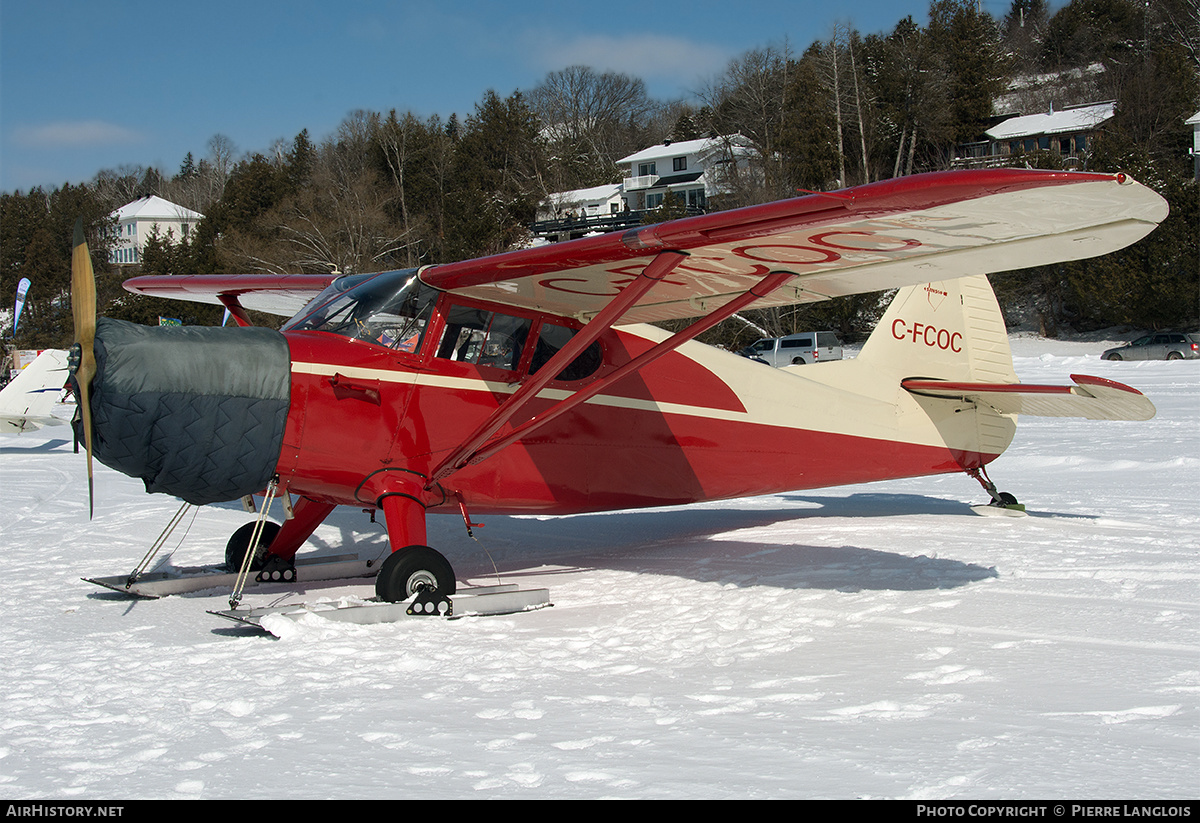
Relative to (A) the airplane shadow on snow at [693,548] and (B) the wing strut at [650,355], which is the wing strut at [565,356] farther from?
(A) the airplane shadow on snow at [693,548]

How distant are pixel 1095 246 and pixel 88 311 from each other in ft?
17.1

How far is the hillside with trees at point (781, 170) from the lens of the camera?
4206cm

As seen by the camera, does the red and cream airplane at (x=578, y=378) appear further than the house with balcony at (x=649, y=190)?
No

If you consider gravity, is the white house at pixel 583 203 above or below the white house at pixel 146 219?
below

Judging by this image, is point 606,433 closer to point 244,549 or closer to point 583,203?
point 244,549

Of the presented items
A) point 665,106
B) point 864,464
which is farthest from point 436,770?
point 665,106

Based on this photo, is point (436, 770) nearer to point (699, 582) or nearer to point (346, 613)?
point (346, 613)

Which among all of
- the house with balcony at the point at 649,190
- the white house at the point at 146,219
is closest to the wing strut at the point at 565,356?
the house with balcony at the point at 649,190

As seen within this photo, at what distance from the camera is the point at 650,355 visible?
18.4 ft

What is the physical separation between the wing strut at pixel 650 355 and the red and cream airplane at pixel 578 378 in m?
0.02

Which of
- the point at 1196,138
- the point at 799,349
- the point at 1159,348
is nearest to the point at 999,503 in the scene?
the point at 799,349

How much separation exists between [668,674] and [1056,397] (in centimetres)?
507

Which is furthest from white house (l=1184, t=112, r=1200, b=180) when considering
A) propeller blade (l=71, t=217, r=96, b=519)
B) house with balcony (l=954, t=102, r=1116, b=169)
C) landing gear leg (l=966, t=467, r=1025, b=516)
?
propeller blade (l=71, t=217, r=96, b=519)

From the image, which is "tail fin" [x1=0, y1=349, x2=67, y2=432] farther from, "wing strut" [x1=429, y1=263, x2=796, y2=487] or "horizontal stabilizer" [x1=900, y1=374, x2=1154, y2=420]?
"horizontal stabilizer" [x1=900, y1=374, x2=1154, y2=420]
